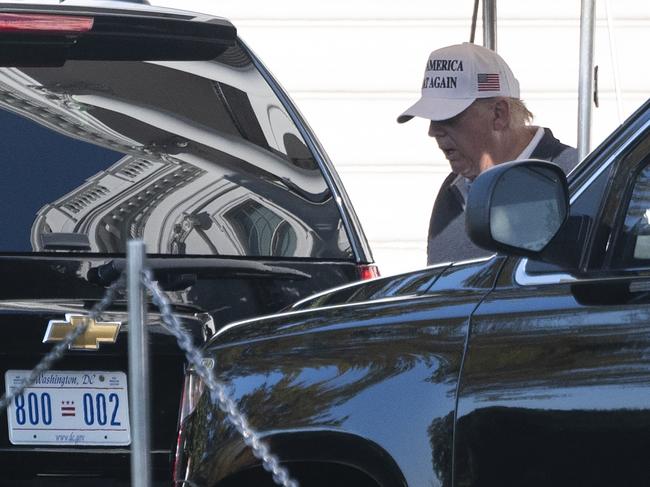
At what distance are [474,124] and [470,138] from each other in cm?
5

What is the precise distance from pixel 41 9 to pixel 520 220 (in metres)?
2.06

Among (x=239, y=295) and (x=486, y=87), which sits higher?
(x=486, y=87)

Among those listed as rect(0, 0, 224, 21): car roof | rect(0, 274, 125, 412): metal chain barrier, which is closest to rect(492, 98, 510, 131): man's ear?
rect(0, 0, 224, 21): car roof

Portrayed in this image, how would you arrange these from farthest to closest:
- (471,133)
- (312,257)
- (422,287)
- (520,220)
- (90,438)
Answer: (471,133) < (312,257) < (90,438) < (422,287) < (520,220)

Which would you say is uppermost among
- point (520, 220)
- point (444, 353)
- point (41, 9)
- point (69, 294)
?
point (41, 9)

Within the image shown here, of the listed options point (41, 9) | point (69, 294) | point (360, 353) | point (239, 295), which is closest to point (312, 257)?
point (239, 295)

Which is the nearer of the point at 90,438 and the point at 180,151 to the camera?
the point at 90,438

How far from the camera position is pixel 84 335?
413 cm

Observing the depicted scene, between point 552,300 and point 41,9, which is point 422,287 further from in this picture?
point 41,9

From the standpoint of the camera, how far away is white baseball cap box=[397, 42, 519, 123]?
5027 mm

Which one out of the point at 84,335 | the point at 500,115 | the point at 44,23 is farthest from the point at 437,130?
the point at 84,335

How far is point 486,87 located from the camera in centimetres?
505

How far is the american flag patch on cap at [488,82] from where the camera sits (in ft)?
16.6

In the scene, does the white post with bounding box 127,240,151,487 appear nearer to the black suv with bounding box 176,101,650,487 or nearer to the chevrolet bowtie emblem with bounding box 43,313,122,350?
the black suv with bounding box 176,101,650,487
